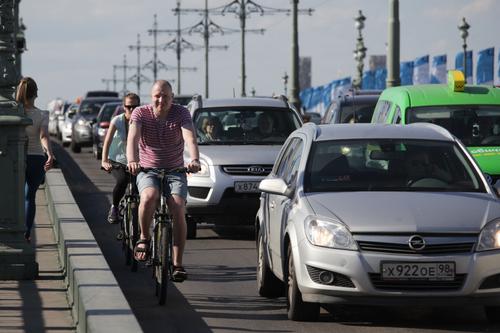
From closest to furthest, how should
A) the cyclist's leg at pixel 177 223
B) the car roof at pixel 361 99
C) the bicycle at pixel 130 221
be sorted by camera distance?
the cyclist's leg at pixel 177 223, the bicycle at pixel 130 221, the car roof at pixel 361 99

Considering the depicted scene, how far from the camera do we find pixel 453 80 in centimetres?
1709

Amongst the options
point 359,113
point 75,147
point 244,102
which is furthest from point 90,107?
point 244,102

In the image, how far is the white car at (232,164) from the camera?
1720 cm

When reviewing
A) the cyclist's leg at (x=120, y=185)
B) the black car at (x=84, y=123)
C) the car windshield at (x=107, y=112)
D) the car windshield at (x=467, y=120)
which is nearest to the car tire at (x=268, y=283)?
the cyclist's leg at (x=120, y=185)

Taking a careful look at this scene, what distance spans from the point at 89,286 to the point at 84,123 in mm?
39968

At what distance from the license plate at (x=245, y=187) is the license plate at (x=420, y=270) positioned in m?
7.65

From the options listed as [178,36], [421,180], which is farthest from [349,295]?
[178,36]

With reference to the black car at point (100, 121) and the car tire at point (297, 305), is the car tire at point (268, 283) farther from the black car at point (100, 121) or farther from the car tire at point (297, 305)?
the black car at point (100, 121)

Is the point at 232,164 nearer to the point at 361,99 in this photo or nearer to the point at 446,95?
the point at 446,95

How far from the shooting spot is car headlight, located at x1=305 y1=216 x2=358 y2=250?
31.8ft

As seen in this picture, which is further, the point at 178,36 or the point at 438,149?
the point at 178,36

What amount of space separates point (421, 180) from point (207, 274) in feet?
11.0

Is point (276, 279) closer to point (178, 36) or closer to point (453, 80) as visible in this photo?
point (453, 80)

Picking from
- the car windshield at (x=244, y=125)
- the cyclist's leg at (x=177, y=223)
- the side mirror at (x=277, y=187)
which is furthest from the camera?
the car windshield at (x=244, y=125)
